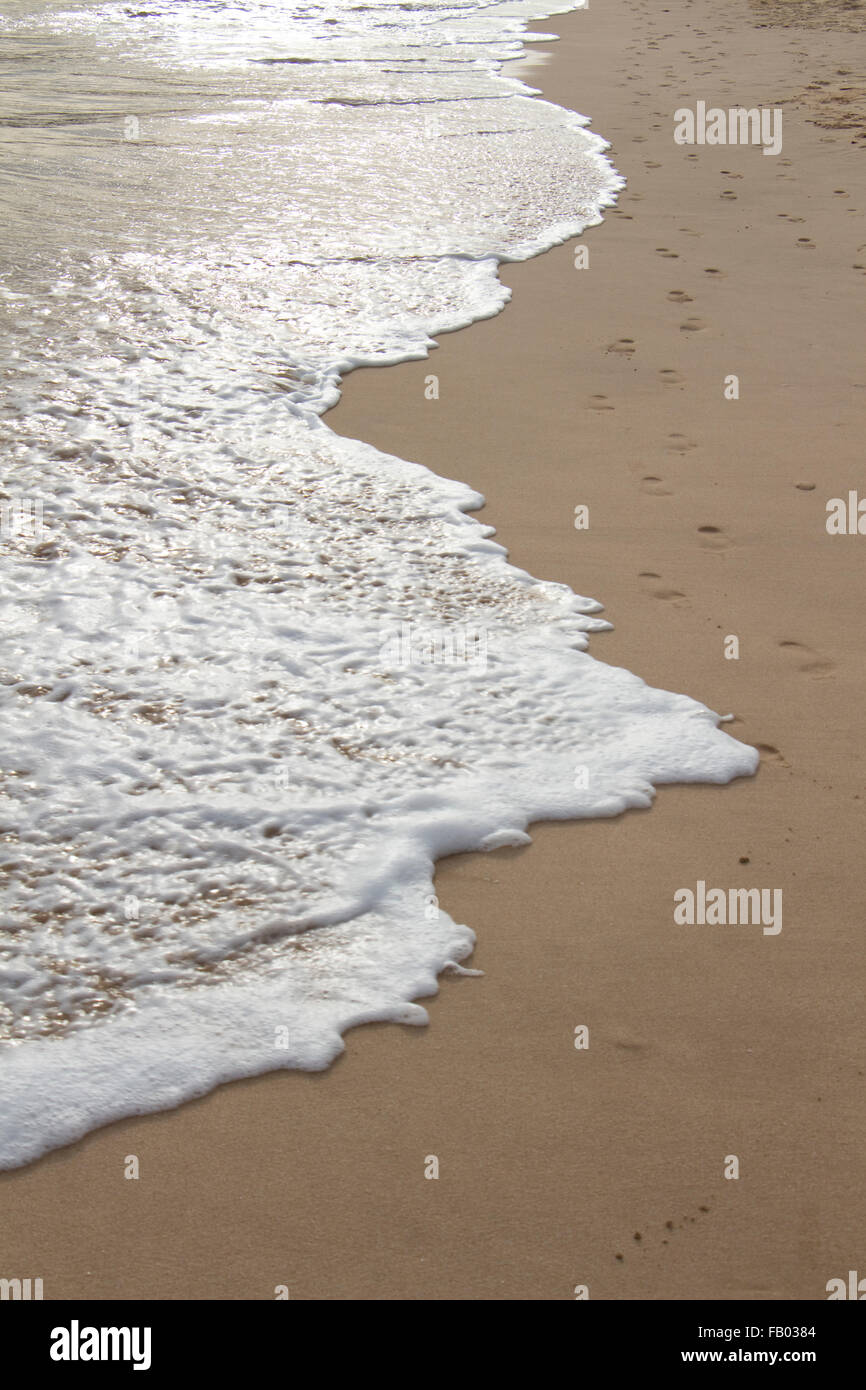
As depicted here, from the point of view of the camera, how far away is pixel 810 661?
3986mm

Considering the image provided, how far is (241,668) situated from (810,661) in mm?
1892

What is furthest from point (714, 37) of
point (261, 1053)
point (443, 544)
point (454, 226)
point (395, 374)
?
point (261, 1053)

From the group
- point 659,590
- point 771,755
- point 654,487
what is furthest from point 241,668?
Result: point 654,487

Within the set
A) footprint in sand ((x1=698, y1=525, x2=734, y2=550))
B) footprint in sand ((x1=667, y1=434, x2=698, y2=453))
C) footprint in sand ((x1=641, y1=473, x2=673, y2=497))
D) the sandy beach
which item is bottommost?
the sandy beach

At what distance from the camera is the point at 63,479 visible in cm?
496

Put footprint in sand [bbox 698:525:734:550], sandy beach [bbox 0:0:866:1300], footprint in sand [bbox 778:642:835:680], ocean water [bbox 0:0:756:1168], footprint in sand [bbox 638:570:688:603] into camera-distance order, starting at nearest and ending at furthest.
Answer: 1. sandy beach [bbox 0:0:866:1300]
2. ocean water [bbox 0:0:756:1168]
3. footprint in sand [bbox 778:642:835:680]
4. footprint in sand [bbox 638:570:688:603]
5. footprint in sand [bbox 698:525:734:550]

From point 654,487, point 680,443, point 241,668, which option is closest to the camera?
point 241,668

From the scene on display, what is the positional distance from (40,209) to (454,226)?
2.83 m

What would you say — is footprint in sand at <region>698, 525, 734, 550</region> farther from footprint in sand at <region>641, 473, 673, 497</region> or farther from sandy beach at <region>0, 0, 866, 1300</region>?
footprint in sand at <region>641, 473, 673, 497</region>

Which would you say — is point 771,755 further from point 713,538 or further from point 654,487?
point 654,487

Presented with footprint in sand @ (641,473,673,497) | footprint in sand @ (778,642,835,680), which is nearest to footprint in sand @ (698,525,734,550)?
footprint in sand @ (641,473,673,497)

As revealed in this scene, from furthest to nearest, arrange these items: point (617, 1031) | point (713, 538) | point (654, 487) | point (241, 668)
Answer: point (654, 487) → point (713, 538) → point (241, 668) → point (617, 1031)

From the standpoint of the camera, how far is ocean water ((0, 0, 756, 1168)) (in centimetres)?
287

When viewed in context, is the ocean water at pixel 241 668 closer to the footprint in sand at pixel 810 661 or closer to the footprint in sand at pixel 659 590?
the footprint in sand at pixel 659 590
